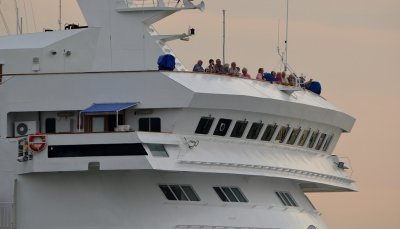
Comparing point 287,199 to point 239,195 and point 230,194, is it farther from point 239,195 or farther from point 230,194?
point 230,194

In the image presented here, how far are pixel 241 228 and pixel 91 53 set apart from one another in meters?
9.52

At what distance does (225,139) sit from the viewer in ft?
224

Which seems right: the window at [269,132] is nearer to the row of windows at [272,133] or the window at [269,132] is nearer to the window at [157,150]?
the row of windows at [272,133]

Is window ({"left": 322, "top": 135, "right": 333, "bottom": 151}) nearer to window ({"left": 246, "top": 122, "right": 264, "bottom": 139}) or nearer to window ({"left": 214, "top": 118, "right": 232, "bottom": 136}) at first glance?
window ({"left": 246, "top": 122, "right": 264, "bottom": 139})

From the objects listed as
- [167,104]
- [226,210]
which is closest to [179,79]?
[167,104]

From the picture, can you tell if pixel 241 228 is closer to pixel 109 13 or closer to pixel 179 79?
pixel 179 79

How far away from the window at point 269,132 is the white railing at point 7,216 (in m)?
9.76

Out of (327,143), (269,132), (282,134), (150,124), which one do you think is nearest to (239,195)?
(269,132)

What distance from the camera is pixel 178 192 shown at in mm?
67188

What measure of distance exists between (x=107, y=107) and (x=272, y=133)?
279 inches

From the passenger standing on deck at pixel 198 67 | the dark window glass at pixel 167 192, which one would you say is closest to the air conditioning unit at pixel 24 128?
the dark window glass at pixel 167 192

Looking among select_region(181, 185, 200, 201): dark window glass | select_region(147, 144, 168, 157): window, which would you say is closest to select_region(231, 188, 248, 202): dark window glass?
select_region(181, 185, 200, 201): dark window glass

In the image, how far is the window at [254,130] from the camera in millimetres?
69363

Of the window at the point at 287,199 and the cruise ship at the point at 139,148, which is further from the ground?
the cruise ship at the point at 139,148
